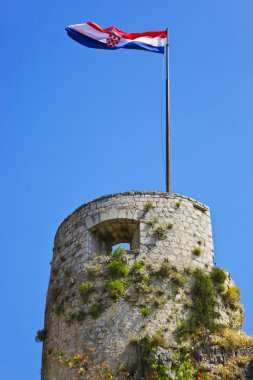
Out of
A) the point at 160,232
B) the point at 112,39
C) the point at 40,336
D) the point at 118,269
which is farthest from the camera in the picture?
the point at 112,39

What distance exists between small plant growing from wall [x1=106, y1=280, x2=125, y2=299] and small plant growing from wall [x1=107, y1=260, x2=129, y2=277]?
9.3 inches

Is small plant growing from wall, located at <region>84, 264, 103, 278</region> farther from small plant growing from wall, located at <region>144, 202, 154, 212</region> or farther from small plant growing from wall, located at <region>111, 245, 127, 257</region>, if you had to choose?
small plant growing from wall, located at <region>144, 202, 154, 212</region>

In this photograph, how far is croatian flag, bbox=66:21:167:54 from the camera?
20.0 m

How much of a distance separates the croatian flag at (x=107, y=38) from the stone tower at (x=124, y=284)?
5.93m

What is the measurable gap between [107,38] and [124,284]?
861 cm

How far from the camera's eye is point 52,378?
1429cm

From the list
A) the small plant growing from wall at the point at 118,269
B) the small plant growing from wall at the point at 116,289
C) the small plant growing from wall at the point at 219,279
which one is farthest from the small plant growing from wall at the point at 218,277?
the small plant growing from wall at the point at 116,289

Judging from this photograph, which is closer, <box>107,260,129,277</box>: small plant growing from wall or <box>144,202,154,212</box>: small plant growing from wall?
<box>107,260,129,277</box>: small plant growing from wall

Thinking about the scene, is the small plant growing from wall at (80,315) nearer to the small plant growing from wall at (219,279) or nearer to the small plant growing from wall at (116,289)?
the small plant growing from wall at (116,289)

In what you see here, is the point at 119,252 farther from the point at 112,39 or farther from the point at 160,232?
the point at 112,39

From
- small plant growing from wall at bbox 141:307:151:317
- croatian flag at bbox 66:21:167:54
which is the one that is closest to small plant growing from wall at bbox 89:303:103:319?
small plant growing from wall at bbox 141:307:151:317

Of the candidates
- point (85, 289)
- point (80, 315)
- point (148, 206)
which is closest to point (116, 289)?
point (85, 289)

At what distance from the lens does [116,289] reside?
47.4 ft

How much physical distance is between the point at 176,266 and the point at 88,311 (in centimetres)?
221
